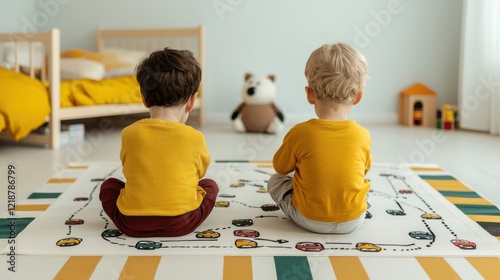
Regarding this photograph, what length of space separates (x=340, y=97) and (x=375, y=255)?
0.39m

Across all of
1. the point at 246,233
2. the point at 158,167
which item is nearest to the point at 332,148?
the point at 246,233

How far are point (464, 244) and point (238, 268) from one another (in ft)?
1.86

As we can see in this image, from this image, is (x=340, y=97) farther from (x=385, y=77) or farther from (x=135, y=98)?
(x=385, y=77)

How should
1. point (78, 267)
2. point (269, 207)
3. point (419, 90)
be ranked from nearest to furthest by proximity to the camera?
1. point (78, 267)
2. point (269, 207)
3. point (419, 90)

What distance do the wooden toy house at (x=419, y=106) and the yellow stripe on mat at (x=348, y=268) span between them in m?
2.84

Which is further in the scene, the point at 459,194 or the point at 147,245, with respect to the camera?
the point at 459,194

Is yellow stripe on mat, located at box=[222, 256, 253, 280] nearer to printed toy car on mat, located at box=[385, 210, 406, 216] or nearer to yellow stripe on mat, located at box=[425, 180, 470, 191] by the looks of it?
printed toy car on mat, located at box=[385, 210, 406, 216]

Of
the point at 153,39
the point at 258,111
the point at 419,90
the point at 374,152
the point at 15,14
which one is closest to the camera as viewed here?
the point at 374,152

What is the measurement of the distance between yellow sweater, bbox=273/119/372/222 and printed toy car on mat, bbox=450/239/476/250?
0.78ft

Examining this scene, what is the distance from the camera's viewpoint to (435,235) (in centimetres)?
144

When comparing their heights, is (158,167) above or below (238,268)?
above

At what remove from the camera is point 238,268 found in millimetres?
1203

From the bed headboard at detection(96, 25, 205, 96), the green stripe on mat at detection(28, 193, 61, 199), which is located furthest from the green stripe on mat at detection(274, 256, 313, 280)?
the bed headboard at detection(96, 25, 205, 96)

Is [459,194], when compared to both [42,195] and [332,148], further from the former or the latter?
[42,195]
